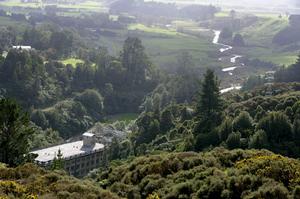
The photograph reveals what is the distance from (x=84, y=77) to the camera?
106m

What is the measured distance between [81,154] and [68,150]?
1681 millimetres

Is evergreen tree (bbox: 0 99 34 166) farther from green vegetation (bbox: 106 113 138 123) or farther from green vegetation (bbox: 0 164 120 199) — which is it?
green vegetation (bbox: 106 113 138 123)

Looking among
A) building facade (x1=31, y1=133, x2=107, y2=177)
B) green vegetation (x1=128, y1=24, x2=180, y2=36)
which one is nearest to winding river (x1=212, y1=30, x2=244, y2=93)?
green vegetation (x1=128, y1=24, x2=180, y2=36)

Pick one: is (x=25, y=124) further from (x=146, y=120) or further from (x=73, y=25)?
(x=73, y=25)

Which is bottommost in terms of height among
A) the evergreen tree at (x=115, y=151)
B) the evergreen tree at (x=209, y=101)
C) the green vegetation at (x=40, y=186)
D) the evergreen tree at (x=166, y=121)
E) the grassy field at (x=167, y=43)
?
the grassy field at (x=167, y=43)

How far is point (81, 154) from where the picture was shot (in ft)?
214

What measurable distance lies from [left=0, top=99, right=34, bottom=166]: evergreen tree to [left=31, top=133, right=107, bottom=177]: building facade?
2178 cm

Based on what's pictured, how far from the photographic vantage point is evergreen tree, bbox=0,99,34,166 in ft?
123

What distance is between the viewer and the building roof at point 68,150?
201 feet

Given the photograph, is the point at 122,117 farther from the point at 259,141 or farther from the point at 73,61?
the point at 259,141

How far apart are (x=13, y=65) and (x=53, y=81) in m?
7.66

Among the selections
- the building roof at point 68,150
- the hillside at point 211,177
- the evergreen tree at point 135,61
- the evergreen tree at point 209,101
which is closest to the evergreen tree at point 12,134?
the hillside at point 211,177

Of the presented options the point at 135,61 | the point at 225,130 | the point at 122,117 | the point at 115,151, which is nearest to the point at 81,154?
the point at 115,151

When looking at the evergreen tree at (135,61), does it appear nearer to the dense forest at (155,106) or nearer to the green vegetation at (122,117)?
the dense forest at (155,106)
